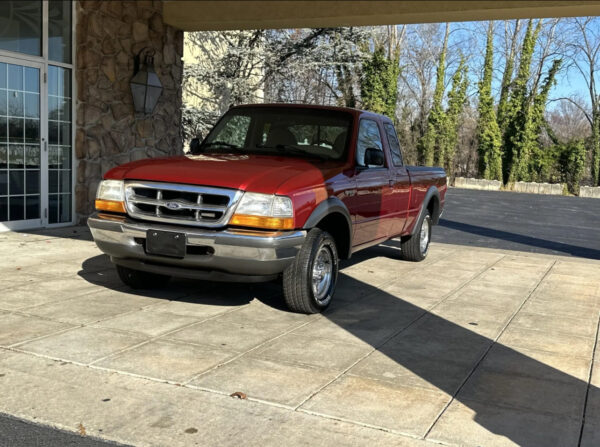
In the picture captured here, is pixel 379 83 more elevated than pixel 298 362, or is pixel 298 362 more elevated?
pixel 379 83

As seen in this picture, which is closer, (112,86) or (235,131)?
(235,131)

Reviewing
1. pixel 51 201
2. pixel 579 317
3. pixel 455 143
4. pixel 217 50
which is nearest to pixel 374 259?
pixel 579 317

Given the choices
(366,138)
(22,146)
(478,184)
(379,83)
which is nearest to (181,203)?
(366,138)

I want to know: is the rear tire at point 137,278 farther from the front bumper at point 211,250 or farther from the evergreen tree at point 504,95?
the evergreen tree at point 504,95

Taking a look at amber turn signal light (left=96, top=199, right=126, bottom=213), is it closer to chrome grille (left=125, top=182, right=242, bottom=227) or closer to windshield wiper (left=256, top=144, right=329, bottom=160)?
chrome grille (left=125, top=182, right=242, bottom=227)

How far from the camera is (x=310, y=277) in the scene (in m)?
5.85

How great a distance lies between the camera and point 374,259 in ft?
31.3

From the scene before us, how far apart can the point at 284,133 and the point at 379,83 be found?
23884 millimetres

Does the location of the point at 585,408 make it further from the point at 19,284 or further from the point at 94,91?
the point at 94,91

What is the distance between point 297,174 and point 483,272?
3911 mm

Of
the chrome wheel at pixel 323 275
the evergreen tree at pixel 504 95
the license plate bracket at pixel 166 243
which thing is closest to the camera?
the license plate bracket at pixel 166 243

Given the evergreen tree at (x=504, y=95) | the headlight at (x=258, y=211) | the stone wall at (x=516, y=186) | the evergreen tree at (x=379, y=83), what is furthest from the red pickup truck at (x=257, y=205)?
the evergreen tree at (x=504, y=95)

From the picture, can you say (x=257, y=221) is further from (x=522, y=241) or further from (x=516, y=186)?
(x=516, y=186)

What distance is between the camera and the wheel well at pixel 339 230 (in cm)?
648
